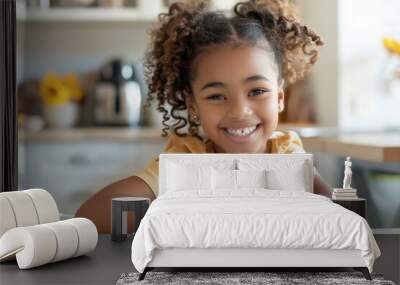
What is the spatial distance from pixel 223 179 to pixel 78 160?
5.26ft

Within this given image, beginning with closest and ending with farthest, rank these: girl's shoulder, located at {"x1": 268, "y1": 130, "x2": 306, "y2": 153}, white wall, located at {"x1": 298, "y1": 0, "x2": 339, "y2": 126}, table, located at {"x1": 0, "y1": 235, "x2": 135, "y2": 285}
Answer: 1. table, located at {"x1": 0, "y1": 235, "x2": 135, "y2": 285}
2. girl's shoulder, located at {"x1": 268, "y1": 130, "x2": 306, "y2": 153}
3. white wall, located at {"x1": 298, "y1": 0, "x2": 339, "y2": 126}

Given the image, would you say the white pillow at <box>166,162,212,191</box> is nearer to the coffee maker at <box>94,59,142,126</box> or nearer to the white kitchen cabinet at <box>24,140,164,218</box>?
the white kitchen cabinet at <box>24,140,164,218</box>

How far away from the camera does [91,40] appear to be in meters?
6.25

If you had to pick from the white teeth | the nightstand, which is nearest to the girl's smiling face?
the white teeth

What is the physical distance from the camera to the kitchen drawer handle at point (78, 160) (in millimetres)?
6215

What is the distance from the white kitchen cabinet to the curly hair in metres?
0.37

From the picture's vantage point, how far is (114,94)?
20.5ft

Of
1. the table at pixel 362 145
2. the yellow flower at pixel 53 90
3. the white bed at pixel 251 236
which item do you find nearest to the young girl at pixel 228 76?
the table at pixel 362 145

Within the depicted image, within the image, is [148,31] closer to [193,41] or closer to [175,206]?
[193,41]

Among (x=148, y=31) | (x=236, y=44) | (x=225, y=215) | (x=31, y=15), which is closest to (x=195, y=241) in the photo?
(x=225, y=215)

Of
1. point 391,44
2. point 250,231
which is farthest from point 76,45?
point 250,231

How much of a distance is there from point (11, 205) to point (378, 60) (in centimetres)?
316

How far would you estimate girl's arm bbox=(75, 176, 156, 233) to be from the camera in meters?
5.82

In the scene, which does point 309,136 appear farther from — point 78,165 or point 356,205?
point 78,165
